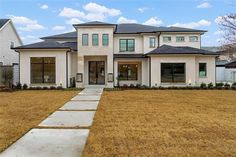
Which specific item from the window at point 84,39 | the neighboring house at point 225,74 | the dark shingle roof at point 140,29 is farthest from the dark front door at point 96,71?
the neighboring house at point 225,74

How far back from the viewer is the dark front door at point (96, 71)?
100 ft

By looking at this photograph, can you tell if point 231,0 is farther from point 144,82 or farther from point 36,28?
point 36,28

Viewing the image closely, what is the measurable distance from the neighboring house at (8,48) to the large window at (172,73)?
13.4 m

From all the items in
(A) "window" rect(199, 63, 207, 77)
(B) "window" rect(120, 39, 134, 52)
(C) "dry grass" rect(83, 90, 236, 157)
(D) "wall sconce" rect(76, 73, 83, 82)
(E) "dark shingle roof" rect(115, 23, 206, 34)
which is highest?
(E) "dark shingle roof" rect(115, 23, 206, 34)

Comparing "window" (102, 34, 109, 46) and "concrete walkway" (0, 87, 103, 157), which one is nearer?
"concrete walkway" (0, 87, 103, 157)

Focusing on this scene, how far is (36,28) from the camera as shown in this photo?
41.4 meters

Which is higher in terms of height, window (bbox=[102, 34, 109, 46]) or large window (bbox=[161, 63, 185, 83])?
window (bbox=[102, 34, 109, 46])

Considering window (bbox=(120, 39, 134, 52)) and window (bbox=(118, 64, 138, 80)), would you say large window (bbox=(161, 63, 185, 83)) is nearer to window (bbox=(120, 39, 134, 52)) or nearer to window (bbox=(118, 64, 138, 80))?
window (bbox=(118, 64, 138, 80))

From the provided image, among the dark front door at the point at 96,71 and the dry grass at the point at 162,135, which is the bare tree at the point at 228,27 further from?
the dry grass at the point at 162,135

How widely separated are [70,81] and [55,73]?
Answer: 6.13 feet

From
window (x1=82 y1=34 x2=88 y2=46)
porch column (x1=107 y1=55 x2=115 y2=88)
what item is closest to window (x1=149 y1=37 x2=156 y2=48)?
porch column (x1=107 y1=55 x2=115 y2=88)

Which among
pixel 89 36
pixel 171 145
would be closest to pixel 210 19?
pixel 89 36

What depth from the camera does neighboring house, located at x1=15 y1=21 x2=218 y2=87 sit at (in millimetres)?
26734

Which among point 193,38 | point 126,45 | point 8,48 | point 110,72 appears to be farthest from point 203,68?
point 8,48
